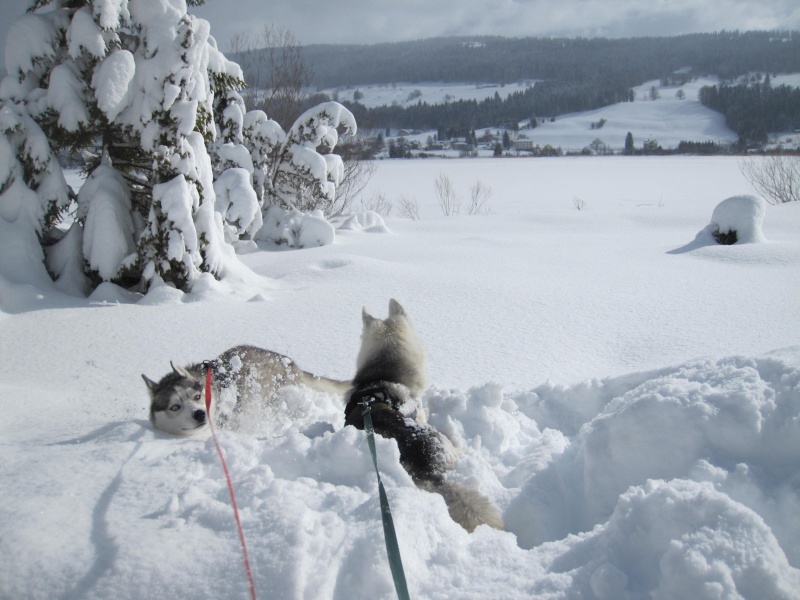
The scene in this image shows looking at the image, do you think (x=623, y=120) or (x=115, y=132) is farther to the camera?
(x=623, y=120)

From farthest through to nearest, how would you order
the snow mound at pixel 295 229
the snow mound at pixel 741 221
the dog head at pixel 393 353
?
the snow mound at pixel 295 229 < the snow mound at pixel 741 221 < the dog head at pixel 393 353

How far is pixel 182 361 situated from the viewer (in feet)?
16.9

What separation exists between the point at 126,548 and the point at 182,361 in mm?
3689

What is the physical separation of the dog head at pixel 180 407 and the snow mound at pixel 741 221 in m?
10.8

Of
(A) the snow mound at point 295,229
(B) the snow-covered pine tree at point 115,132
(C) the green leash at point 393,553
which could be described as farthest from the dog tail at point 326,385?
(A) the snow mound at point 295,229

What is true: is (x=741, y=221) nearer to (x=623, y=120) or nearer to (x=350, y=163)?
(x=350, y=163)

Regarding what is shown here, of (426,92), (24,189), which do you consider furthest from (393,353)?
(426,92)

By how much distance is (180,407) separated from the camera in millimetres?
3332

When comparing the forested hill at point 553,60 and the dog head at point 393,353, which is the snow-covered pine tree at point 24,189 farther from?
the forested hill at point 553,60

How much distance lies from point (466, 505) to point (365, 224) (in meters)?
13.1

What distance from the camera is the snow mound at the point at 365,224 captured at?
14.4 metres

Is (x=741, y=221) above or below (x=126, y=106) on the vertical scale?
below

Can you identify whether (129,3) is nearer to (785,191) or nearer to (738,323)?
(738,323)

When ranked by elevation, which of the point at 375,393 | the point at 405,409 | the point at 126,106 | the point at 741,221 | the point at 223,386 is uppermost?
the point at 126,106
